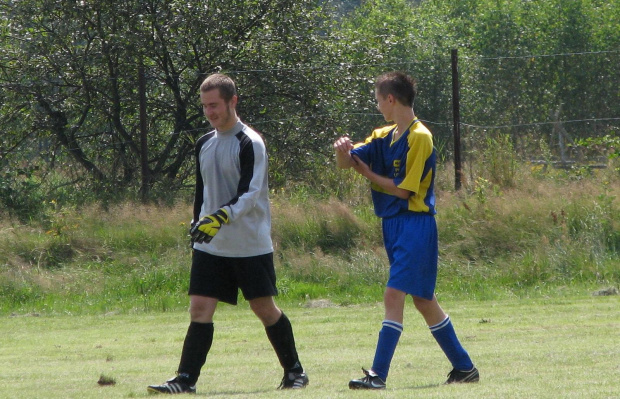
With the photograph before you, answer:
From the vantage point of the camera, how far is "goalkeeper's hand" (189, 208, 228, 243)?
5.46 meters

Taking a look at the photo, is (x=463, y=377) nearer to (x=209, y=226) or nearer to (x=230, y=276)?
(x=230, y=276)

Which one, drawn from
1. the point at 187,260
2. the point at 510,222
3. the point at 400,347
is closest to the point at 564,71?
the point at 510,222

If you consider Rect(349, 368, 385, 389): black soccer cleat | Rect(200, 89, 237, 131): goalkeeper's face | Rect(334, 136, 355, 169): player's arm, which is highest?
Rect(200, 89, 237, 131): goalkeeper's face

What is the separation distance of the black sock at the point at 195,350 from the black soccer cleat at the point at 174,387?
3 centimetres

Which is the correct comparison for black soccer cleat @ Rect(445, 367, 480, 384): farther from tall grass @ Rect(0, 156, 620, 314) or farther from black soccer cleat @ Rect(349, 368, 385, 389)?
tall grass @ Rect(0, 156, 620, 314)

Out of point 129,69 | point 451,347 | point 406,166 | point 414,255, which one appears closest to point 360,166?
point 406,166

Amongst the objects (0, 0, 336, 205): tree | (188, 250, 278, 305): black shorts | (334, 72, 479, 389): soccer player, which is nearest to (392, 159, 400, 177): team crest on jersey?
(334, 72, 479, 389): soccer player

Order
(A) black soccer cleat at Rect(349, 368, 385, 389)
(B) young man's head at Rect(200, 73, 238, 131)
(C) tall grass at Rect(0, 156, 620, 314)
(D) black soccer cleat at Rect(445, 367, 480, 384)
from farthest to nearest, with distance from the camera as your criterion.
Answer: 1. (C) tall grass at Rect(0, 156, 620, 314)
2. (B) young man's head at Rect(200, 73, 238, 131)
3. (D) black soccer cleat at Rect(445, 367, 480, 384)
4. (A) black soccer cleat at Rect(349, 368, 385, 389)

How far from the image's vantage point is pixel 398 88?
5.71 metres

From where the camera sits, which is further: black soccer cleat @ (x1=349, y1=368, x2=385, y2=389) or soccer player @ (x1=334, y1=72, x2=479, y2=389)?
soccer player @ (x1=334, y1=72, x2=479, y2=389)

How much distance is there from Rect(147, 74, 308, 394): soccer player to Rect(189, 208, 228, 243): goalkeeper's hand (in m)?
0.12

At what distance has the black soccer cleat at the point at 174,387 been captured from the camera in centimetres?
560

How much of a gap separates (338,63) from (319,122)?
4.16ft

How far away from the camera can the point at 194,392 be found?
5699mm
